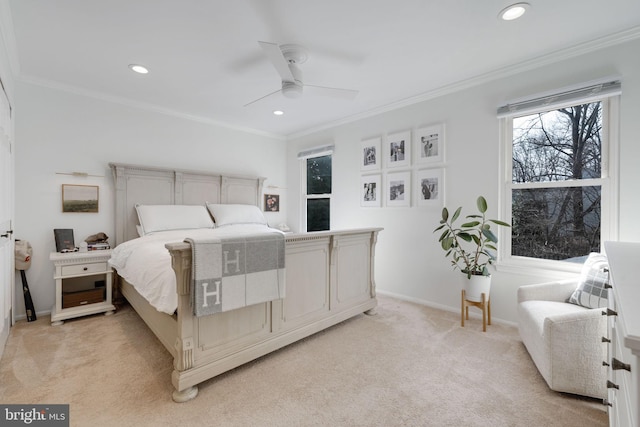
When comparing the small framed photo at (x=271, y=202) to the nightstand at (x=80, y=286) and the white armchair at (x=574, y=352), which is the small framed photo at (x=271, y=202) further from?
the white armchair at (x=574, y=352)

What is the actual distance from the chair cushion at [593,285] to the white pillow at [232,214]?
11.9 feet

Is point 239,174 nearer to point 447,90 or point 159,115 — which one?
point 159,115

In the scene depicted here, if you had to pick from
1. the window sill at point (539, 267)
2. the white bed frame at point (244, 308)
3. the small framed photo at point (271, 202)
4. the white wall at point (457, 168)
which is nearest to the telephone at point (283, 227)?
the small framed photo at point (271, 202)

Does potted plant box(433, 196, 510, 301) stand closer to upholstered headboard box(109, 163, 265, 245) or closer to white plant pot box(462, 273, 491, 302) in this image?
white plant pot box(462, 273, 491, 302)

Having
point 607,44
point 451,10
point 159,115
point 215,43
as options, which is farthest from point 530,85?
point 159,115

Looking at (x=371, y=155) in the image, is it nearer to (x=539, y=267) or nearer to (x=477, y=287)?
(x=477, y=287)

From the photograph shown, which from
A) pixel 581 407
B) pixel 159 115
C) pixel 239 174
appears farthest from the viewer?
pixel 239 174

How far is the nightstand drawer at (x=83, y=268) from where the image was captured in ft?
9.23

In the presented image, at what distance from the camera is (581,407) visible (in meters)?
1.60

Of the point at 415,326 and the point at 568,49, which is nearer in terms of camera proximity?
the point at 568,49

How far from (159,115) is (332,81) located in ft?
7.98

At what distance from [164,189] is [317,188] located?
2.32 meters

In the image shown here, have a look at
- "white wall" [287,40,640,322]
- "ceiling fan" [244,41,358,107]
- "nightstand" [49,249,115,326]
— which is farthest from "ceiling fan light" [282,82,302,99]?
"nightstand" [49,249,115,326]

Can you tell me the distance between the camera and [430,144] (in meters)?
3.31
